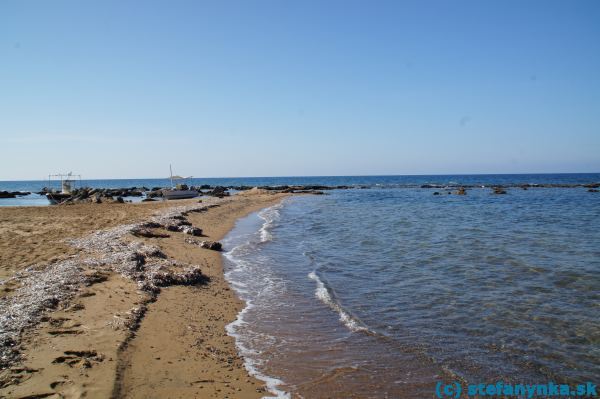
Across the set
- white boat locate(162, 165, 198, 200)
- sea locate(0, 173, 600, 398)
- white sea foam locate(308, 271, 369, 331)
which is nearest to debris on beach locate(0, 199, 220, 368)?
sea locate(0, 173, 600, 398)

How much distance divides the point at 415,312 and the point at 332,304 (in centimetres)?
202

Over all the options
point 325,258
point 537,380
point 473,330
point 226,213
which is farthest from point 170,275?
point 226,213

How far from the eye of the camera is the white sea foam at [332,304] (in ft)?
27.1

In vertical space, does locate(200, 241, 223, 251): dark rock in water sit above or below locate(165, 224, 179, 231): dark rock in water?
below

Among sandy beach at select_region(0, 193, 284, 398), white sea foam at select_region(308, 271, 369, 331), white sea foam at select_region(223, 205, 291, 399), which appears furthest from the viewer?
white sea foam at select_region(308, 271, 369, 331)

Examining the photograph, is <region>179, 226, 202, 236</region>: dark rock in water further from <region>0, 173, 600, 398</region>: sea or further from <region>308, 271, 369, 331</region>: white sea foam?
<region>308, 271, 369, 331</region>: white sea foam

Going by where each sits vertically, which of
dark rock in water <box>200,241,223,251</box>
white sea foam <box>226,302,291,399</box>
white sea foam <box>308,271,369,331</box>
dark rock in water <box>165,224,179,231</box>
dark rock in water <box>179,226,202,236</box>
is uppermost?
dark rock in water <box>165,224,179,231</box>

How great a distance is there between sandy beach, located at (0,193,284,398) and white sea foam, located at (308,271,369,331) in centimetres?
225

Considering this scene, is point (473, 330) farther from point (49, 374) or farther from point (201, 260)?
point (201, 260)

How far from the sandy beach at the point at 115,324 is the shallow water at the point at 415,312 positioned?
0.89 m

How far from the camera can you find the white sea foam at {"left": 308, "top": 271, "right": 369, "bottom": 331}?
825 cm

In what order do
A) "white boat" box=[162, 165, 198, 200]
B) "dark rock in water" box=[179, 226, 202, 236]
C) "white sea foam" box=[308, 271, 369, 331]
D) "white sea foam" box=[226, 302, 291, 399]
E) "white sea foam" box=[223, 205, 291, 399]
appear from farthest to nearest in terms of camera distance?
"white boat" box=[162, 165, 198, 200] < "dark rock in water" box=[179, 226, 202, 236] < "white sea foam" box=[308, 271, 369, 331] < "white sea foam" box=[223, 205, 291, 399] < "white sea foam" box=[226, 302, 291, 399]

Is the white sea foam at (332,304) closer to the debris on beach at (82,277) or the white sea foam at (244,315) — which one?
the white sea foam at (244,315)

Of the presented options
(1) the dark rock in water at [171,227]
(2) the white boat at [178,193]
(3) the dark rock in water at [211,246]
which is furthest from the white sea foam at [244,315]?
(2) the white boat at [178,193]
